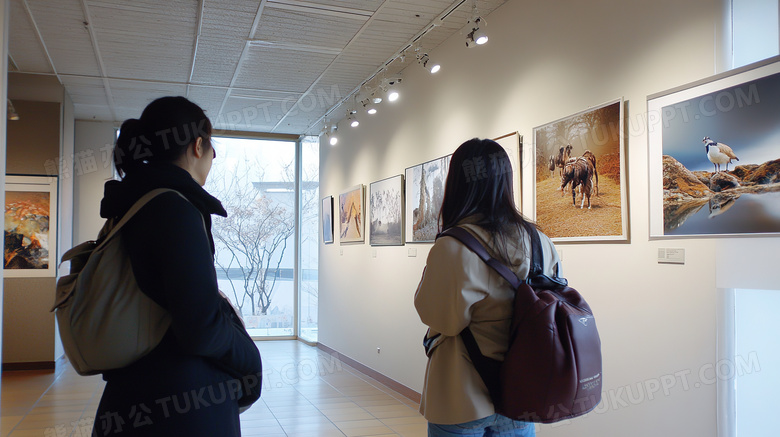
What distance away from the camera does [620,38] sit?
3418 millimetres

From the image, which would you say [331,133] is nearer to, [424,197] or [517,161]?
[424,197]

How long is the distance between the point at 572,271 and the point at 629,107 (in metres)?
1.09

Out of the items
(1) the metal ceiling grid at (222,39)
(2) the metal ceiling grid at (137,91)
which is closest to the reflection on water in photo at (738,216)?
(1) the metal ceiling grid at (222,39)

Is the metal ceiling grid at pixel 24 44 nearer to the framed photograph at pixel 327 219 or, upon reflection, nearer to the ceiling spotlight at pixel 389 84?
the ceiling spotlight at pixel 389 84

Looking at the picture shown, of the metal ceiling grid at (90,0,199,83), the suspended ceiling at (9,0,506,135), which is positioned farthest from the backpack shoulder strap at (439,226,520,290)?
the metal ceiling grid at (90,0,199,83)

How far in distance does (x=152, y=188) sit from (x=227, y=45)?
485 cm

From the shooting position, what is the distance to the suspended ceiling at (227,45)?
4.98 m

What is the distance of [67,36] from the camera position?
18.6 ft

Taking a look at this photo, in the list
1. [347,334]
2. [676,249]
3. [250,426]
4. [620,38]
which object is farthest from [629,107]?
[347,334]

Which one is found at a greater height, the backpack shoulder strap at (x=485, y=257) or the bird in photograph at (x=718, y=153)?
the bird in photograph at (x=718, y=153)

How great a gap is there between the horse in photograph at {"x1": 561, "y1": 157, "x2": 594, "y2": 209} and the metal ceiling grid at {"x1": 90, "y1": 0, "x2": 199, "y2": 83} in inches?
130

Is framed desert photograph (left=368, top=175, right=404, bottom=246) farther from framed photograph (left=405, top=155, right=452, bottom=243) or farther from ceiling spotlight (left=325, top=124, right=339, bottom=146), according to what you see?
ceiling spotlight (left=325, top=124, right=339, bottom=146)

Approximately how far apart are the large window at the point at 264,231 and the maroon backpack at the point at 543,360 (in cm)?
863

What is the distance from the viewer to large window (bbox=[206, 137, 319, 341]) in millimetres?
10336
